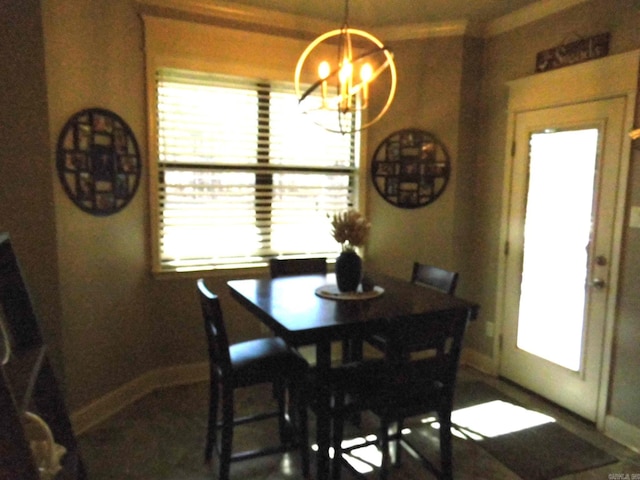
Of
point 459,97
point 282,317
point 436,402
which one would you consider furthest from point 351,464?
point 459,97

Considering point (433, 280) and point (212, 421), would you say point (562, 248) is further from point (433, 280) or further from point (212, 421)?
point (212, 421)

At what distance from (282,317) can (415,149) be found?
2088 mm

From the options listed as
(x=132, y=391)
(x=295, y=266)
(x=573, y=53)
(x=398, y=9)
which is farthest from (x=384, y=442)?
(x=398, y=9)

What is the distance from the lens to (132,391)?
3061mm

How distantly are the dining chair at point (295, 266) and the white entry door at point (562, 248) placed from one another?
140 centimetres

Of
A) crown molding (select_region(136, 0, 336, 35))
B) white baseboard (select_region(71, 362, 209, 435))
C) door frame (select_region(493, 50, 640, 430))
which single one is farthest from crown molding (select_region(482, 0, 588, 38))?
white baseboard (select_region(71, 362, 209, 435))

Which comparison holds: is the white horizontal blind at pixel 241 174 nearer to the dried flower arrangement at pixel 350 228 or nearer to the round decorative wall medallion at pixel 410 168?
the round decorative wall medallion at pixel 410 168

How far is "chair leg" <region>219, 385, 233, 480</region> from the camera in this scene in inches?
81.8

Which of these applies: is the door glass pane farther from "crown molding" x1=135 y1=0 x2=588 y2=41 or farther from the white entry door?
"crown molding" x1=135 y1=0 x2=588 y2=41

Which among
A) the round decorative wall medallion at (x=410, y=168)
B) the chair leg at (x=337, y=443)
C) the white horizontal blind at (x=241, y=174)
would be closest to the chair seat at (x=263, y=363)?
the chair leg at (x=337, y=443)

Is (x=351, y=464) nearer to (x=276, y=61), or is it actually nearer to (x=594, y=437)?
(x=594, y=437)

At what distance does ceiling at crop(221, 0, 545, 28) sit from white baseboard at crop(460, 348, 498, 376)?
8.30 feet

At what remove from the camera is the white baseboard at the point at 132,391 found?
106 inches

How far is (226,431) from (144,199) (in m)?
1.69
